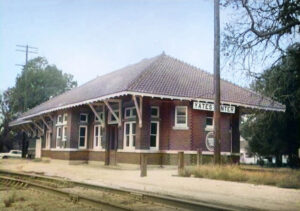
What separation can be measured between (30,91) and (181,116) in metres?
43.2

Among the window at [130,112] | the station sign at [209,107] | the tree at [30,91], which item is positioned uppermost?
the tree at [30,91]

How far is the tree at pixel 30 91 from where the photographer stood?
6128 centimetres

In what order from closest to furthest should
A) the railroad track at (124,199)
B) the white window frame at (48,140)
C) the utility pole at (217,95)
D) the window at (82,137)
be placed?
the railroad track at (124,199)
the utility pole at (217,95)
the window at (82,137)
the white window frame at (48,140)

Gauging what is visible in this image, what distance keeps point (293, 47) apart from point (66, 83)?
2228 inches

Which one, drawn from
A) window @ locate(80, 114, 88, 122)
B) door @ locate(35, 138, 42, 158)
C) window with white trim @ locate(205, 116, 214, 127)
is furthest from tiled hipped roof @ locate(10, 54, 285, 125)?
door @ locate(35, 138, 42, 158)

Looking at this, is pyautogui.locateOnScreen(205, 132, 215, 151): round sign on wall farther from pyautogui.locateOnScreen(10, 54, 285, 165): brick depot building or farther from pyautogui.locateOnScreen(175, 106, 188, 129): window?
pyautogui.locateOnScreen(175, 106, 188, 129): window

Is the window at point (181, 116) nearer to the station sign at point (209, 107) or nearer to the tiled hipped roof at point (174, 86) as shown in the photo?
the tiled hipped roof at point (174, 86)

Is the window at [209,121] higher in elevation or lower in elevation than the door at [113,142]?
higher

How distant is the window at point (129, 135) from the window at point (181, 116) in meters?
2.46

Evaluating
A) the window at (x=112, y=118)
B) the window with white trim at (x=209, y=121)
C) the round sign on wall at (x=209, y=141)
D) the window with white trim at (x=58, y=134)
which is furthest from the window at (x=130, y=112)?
the window with white trim at (x=58, y=134)

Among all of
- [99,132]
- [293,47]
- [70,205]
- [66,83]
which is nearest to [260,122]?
[99,132]

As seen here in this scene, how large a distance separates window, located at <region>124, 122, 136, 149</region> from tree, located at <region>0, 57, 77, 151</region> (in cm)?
4081

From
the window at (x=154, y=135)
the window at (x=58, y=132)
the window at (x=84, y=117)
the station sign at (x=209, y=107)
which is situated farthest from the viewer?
the window at (x=58, y=132)

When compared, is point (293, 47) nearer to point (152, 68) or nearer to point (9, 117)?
point (152, 68)
